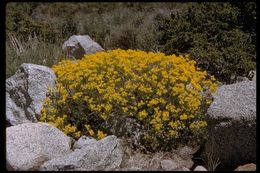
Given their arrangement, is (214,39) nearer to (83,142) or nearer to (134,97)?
(134,97)

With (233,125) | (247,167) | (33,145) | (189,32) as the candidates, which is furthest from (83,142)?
(189,32)

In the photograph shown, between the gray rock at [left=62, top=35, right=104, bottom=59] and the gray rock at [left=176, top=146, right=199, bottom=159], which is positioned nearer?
the gray rock at [left=176, top=146, right=199, bottom=159]

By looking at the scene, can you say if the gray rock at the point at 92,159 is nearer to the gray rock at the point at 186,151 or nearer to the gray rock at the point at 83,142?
the gray rock at the point at 83,142

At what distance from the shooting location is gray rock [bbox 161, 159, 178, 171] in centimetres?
528

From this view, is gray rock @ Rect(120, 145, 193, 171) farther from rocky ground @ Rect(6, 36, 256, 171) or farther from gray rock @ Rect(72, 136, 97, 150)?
gray rock @ Rect(72, 136, 97, 150)

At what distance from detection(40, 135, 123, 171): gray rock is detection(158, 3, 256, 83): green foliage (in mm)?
2426

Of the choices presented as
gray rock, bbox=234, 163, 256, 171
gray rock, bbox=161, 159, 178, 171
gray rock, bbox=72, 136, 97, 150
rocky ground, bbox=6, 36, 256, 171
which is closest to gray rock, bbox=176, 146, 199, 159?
rocky ground, bbox=6, 36, 256, 171

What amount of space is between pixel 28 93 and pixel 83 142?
115 cm

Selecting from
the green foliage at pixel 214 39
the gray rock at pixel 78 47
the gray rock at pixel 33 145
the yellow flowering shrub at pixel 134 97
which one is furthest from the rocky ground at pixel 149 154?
the gray rock at pixel 78 47

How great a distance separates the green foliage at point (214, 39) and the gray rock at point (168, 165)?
7.14ft

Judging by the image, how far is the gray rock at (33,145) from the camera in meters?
5.21

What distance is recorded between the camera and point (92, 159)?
5.02 metres

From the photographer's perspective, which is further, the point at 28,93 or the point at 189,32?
the point at 189,32
